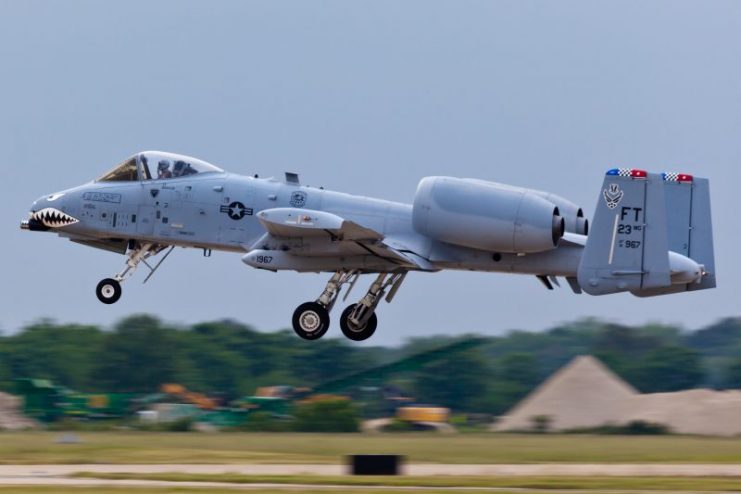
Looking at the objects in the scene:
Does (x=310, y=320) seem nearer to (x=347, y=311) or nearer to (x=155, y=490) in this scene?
(x=347, y=311)

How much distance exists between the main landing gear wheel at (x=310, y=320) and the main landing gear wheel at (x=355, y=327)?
30.9 inches

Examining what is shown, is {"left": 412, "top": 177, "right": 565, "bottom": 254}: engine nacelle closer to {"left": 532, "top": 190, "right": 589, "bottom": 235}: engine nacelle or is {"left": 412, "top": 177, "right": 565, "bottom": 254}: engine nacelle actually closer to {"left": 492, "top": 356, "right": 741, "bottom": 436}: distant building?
{"left": 532, "top": 190, "right": 589, "bottom": 235}: engine nacelle

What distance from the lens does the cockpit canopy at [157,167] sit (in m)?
31.6

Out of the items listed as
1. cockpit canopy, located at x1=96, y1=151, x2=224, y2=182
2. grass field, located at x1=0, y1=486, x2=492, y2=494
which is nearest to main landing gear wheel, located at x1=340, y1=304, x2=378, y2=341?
cockpit canopy, located at x1=96, y1=151, x2=224, y2=182

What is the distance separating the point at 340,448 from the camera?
3250 cm

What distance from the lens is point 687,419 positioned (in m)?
41.3

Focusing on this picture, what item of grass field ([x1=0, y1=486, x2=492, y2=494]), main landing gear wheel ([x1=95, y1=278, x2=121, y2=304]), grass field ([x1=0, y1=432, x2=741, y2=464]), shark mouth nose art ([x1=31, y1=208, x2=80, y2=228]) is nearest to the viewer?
grass field ([x1=0, y1=486, x2=492, y2=494])

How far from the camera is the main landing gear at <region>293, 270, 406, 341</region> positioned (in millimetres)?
30750

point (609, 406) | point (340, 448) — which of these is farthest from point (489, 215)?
point (609, 406)

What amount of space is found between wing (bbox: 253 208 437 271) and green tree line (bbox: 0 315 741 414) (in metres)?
21.2

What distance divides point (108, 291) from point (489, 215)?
902cm

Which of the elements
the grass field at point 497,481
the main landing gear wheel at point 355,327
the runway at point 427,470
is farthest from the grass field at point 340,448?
the grass field at point 497,481

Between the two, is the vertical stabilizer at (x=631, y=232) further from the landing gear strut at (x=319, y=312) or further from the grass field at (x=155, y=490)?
the grass field at (x=155, y=490)

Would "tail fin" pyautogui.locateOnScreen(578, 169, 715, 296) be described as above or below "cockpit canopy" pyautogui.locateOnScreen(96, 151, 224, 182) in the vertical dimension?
below
